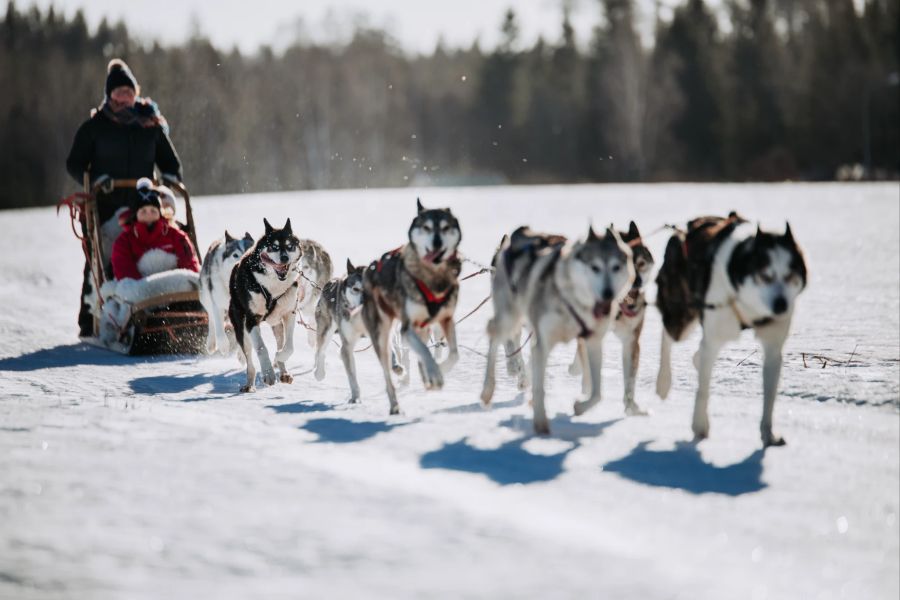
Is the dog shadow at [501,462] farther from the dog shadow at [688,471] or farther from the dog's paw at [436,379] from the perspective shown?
the dog's paw at [436,379]

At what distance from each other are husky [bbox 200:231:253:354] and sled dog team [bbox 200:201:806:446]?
0.44 meters

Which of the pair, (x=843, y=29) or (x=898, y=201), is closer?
(x=898, y=201)

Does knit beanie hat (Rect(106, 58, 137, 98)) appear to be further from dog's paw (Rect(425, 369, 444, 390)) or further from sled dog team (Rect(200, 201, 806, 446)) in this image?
dog's paw (Rect(425, 369, 444, 390))

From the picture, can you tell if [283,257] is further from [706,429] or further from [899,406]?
[899,406]

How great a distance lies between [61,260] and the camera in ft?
51.0

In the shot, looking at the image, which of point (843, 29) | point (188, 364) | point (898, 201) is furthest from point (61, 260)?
point (843, 29)

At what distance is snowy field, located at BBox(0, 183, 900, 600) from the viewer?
111 inches

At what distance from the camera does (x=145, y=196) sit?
23.4ft

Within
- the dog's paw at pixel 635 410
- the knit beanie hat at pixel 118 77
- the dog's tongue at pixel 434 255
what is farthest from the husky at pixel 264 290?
the knit beanie hat at pixel 118 77

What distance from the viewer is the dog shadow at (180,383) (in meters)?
5.66

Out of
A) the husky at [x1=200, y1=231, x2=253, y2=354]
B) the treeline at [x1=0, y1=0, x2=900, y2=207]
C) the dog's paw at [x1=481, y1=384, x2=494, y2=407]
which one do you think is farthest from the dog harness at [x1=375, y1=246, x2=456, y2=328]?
the treeline at [x1=0, y1=0, x2=900, y2=207]

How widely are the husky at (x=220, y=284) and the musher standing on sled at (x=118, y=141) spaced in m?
1.35

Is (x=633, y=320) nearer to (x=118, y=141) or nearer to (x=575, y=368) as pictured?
(x=575, y=368)

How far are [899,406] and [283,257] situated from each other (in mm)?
3160
